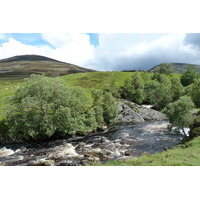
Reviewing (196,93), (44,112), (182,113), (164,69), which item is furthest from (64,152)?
(164,69)

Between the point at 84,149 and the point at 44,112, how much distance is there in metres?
12.9

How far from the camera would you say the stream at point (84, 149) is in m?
28.0

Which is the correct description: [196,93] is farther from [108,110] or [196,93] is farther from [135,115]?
[108,110]

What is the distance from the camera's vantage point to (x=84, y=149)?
1321 inches

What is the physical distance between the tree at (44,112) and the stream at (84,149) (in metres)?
2.83

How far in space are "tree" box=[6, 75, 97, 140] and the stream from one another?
2827 mm

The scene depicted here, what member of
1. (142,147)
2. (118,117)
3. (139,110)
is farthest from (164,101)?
(142,147)

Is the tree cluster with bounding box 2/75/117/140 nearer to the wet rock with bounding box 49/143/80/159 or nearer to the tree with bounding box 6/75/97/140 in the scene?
the tree with bounding box 6/75/97/140

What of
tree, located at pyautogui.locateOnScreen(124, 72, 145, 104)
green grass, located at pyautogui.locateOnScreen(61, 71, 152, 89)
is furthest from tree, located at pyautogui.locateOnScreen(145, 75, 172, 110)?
green grass, located at pyautogui.locateOnScreen(61, 71, 152, 89)

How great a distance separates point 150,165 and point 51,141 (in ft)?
86.0

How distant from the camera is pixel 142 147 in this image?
34000 mm

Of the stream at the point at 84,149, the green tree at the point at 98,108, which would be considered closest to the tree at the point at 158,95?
the green tree at the point at 98,108
